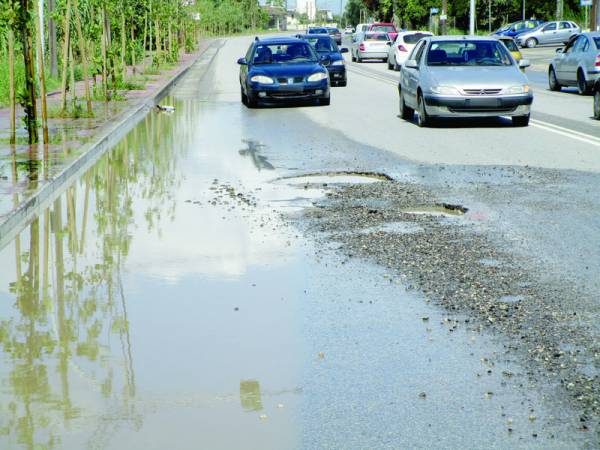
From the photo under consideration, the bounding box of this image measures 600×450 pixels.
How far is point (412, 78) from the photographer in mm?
20781

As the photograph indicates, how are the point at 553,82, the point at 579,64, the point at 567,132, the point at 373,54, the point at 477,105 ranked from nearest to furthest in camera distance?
the point at 567,132 → the point at 477,105 → the point at 579,64 → the point at 553,82 → the point at 373,54

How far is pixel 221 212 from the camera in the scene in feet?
36.1

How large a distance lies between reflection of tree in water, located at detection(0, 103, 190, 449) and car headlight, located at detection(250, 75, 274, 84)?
1243cm

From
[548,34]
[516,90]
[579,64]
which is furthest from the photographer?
[548,34]

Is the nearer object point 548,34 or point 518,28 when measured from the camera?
point 548,34

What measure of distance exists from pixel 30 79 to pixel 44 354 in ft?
35.8

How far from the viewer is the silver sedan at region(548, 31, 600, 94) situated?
27219mm

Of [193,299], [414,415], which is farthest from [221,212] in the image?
[414,415]

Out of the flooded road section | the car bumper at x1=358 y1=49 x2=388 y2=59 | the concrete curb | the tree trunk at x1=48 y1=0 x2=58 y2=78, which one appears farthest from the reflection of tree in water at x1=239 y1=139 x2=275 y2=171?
the car bumper at x1=358 y1=49 x2=388 y2=59

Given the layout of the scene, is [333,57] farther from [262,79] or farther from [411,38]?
[411,38]

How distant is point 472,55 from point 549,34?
51.8m

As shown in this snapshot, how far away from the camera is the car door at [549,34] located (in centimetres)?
7056

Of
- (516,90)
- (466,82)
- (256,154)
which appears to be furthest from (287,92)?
(256,154)

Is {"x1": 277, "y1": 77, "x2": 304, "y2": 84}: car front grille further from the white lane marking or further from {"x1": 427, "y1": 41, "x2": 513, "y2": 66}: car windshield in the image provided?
the white lane marking
